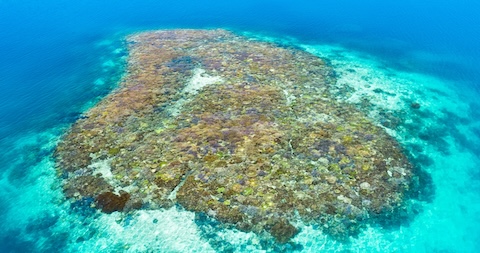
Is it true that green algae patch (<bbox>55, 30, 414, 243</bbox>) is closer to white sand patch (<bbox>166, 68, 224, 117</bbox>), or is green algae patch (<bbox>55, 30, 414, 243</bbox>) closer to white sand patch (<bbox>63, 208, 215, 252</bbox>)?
white sand patch (<bbox>166, 68, 224, 117</bbox>)

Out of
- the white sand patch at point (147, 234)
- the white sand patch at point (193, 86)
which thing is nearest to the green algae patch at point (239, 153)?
the white sand patch at point (193, 86)

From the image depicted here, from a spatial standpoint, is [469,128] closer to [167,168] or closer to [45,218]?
[167,168]

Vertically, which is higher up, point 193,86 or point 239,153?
point 193,86

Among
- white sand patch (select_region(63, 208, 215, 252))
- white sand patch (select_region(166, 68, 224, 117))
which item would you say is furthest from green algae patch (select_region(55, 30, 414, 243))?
white sand patch (select_region(63, 208, 215, 252))

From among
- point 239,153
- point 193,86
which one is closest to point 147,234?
point 239,153

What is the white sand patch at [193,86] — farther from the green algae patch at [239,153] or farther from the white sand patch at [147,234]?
the white sand patch at [147,234]

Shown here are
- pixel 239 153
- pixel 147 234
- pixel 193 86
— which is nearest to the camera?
pixel 147 234

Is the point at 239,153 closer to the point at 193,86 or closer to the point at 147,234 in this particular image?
the point at 147,234

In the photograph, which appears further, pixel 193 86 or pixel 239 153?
pixel 193 86

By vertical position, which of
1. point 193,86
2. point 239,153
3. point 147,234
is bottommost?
point 147,234
